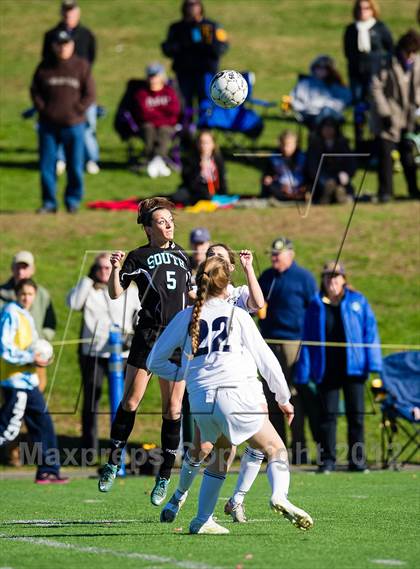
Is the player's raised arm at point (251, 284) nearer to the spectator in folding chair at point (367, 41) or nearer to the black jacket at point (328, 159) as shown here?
the black jacket at point (328, 159)

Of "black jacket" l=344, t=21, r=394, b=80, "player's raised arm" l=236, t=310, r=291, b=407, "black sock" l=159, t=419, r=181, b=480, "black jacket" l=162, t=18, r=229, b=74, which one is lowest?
"black sock" l=159, t=419, r=181, b=480

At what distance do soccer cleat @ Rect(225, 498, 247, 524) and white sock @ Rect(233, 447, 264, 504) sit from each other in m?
0.07

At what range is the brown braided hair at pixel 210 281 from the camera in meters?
8.52

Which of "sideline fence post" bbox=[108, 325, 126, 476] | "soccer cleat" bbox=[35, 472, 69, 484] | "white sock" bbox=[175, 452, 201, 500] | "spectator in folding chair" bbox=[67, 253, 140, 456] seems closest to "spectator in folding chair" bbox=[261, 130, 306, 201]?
"spectator in folding chair" bbox=[67, 253, 140, 456]

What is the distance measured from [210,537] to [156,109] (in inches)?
617

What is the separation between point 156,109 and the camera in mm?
23703

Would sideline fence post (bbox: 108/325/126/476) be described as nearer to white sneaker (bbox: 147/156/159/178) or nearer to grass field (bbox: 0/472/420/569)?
grass field (bbox: 0/472/420/569)

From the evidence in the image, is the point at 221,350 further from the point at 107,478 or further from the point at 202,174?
the point at 202,174

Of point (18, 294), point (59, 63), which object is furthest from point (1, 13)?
point (18, 294)

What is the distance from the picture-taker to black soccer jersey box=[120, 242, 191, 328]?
1017 cm

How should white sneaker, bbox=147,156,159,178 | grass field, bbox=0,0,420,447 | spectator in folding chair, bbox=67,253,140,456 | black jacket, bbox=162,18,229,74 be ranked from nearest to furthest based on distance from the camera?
spectator in folding chair, bbox=67,253,140,456 → grass field, bbox=0,0,420,447 → black jacket, bbox=162,18,229,74 → white sneaker, bbox=147,156,159,178

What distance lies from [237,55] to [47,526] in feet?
85.7

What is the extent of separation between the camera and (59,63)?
19.4m

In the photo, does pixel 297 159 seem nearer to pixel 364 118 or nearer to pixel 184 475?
pixel 364 118
